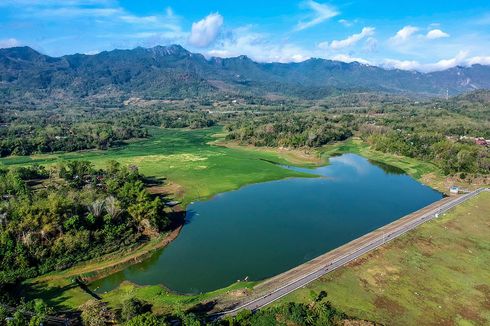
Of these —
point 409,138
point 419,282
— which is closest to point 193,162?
point 419,282

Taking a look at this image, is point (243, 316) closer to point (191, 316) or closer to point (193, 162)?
point (191, 316)

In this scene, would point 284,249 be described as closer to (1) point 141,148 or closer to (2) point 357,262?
(2) point 357,262

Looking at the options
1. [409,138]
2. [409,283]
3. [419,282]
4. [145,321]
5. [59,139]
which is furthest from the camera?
[59,139]

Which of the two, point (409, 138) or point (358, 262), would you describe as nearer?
point (358, 262)

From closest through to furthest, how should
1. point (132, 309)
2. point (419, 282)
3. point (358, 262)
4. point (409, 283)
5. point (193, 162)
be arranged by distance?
point (132, 309) < point (409, 283) < point (419, 282) < point (358, 262) < point (193, 162)

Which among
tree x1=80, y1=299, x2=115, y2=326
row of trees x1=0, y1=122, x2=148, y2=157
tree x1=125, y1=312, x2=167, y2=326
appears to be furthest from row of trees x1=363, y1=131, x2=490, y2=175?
row of trees x1=0, y1=122, x2=148, y2=157

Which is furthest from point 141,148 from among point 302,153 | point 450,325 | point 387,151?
point 450,325

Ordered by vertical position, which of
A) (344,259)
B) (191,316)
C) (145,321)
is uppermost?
(145,321)
